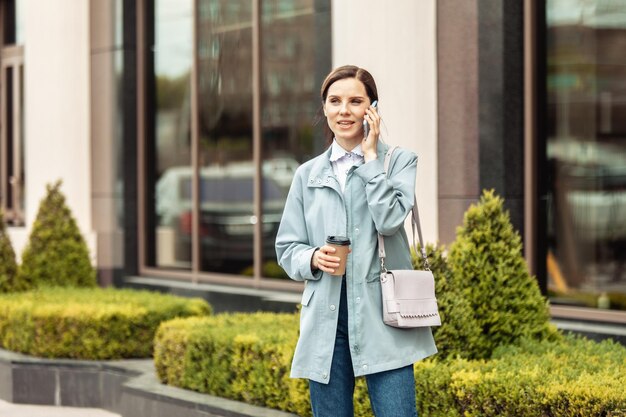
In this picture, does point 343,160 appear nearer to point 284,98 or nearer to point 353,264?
point 353,264

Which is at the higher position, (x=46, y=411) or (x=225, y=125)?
(x=225, y=125)

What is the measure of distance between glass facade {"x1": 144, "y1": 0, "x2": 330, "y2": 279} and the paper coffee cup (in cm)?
647

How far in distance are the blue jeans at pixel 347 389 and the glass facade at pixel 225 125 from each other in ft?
21.1

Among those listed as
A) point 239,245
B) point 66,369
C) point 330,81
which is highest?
point 330,81

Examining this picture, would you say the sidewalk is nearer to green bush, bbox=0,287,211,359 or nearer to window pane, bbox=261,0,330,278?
green bush, bbox=0,287,211,359

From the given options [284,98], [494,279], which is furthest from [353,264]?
[284,98]

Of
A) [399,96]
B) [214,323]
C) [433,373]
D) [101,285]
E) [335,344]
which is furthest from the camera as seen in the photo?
[101,285]

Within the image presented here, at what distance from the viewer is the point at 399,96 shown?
9438 mm

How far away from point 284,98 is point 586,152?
3.64m

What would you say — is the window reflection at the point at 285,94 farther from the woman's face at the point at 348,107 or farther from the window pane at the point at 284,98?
the woman's face at the point at 348,107

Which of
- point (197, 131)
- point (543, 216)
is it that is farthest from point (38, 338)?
point (543, 216)

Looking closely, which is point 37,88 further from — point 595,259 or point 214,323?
point 595,259

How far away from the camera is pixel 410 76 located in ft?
30.8

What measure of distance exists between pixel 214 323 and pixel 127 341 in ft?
4.67
